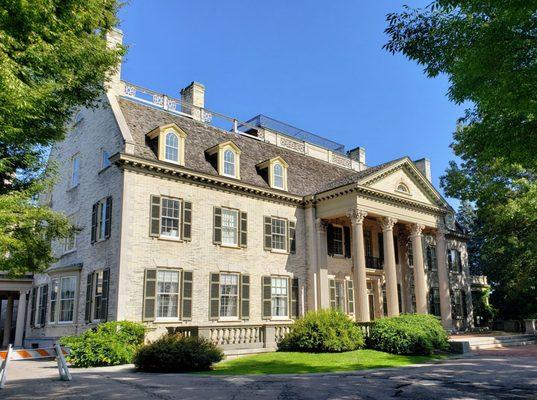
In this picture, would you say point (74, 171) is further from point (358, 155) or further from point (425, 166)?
point (425, 166)

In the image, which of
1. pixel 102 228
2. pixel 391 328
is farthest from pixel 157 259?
pixel 391 328

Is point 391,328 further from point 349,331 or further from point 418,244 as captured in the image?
point 418,244

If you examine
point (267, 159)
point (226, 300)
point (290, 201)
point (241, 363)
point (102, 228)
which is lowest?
point (241, 363)

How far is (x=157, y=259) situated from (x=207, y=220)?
3344 millimetres

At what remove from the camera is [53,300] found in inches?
963

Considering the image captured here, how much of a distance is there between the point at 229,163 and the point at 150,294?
8099mm

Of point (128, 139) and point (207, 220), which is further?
point (207, 220)

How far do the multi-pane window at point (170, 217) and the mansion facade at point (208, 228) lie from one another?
0.07 m

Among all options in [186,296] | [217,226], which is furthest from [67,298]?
[217,226]

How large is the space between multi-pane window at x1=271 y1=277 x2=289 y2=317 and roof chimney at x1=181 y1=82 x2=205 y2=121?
10.5m

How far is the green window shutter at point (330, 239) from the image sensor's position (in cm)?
2860

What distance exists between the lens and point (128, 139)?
69.2 ft

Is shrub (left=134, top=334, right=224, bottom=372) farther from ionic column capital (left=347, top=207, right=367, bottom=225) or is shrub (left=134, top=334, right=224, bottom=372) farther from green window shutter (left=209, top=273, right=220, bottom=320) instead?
Result: ionic column capital (left=347, top=207, right=367, bottom=225)

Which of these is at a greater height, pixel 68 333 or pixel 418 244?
pixel 418 244
